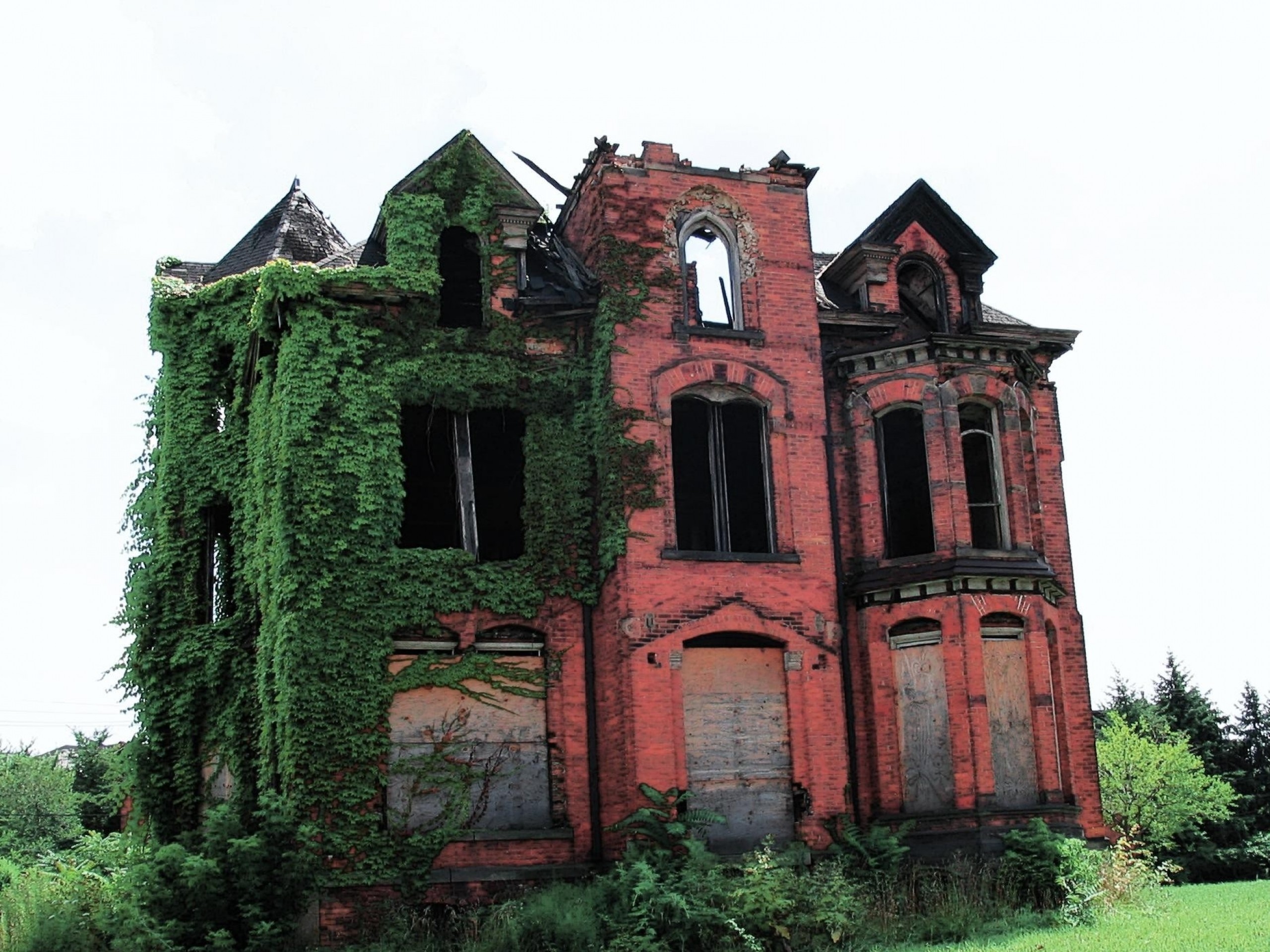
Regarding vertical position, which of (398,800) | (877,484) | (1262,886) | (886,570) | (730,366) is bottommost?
(1262,886)

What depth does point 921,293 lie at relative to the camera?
23.4m

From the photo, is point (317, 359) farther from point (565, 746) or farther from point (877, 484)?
point (877, 484)

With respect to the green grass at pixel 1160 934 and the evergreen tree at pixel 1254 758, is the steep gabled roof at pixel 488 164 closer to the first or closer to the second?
the green grass at pixel 1160 934

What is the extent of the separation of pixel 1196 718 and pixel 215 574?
3111 cm

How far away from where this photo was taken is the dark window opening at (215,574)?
71.6 feet

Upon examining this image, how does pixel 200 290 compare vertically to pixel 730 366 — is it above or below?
above

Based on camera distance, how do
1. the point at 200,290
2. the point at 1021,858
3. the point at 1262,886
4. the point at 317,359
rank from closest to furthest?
the point at 1021,858 → the point at 317,359 → the point at 200,290 → the point at 1262,886

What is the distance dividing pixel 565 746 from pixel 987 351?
Result: 350 inches

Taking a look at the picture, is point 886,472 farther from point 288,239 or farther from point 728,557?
point 288,239

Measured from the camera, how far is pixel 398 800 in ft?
60.1

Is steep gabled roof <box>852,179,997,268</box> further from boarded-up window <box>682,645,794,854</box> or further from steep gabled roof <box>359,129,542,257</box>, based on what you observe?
boarded-up window <box>682,645,794,854</box>

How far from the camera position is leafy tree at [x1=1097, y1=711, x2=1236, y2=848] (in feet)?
119

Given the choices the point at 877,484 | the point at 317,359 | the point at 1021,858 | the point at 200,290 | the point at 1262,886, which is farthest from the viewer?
the point at 1262,886

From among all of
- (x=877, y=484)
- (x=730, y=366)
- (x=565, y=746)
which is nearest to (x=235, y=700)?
(x=565, y=746)
